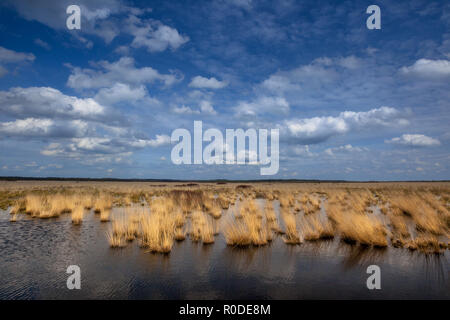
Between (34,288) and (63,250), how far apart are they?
9.34 feet

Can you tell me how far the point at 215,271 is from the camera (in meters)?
6.20

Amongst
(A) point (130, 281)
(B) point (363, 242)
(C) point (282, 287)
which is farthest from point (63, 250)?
(B) point (363, 242)

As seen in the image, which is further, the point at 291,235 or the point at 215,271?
the point at 291,235

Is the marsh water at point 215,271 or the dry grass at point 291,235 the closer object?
the marsh water at point 215,271

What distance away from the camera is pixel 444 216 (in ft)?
43.5

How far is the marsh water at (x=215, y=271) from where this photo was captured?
506 centimetres

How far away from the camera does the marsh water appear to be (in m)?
5.06

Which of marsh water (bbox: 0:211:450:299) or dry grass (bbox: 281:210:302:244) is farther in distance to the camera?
dry grass (bbox: 281:210:302:244)

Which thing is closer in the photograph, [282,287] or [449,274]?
[282,287]

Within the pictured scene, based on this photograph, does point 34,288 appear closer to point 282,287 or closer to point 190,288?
point 190,288

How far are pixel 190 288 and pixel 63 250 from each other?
15.9 ft
